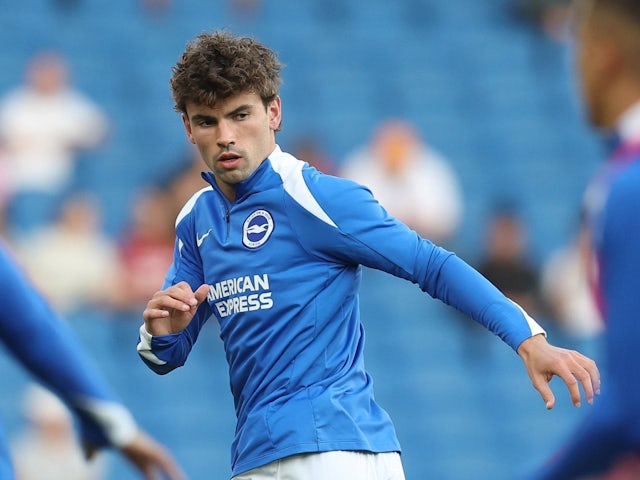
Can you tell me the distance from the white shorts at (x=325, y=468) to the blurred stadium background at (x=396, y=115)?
6722 mm

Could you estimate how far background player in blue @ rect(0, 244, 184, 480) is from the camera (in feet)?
11.7

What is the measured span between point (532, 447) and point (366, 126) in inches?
164

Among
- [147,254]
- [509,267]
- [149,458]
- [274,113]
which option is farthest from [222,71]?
[509,267]

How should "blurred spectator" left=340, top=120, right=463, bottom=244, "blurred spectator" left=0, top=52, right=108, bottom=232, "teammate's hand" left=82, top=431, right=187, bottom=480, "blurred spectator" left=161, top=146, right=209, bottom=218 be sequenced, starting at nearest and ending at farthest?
1. "teammate's hand" left=82, top=431, right=187, bottom=480
2. "blurred spectator" left=161, top=146, right=209, bottom=218
3. "blurred spectator" left=0, top=52, right=108, bottom=232
4. "blurred spectator" left=340, top=120, right=463, bottom=244

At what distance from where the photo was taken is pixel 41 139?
1230 centimetres

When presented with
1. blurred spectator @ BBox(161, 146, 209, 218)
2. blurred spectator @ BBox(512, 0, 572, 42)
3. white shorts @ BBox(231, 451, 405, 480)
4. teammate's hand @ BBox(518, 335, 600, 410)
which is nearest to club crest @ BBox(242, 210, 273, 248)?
white shorts @ BBox(231, 451, 405, 480)

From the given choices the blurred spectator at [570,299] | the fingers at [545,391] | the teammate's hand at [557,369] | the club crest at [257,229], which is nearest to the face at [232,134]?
the club crest at [257,229]

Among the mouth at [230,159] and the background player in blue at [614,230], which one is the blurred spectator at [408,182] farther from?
the background player in blue at [614,230]

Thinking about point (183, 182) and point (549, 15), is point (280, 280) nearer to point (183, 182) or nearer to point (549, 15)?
point (183, 182)

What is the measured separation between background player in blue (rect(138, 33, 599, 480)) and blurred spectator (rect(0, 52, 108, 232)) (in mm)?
7907

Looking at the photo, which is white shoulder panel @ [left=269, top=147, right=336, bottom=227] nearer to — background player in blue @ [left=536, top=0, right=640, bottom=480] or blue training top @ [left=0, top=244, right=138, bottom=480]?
blue training top @ [left=0, top=244, right=138, bottom=480]

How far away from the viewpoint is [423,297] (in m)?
12.8

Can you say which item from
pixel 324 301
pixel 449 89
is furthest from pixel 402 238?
pixel 449 89

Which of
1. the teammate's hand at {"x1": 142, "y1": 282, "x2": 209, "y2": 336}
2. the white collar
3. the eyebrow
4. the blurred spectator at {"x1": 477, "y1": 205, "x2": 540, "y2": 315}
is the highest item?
the blurred spectator at {"x1": 477, "y1": 205, "x2": 540, "y2": 315}
